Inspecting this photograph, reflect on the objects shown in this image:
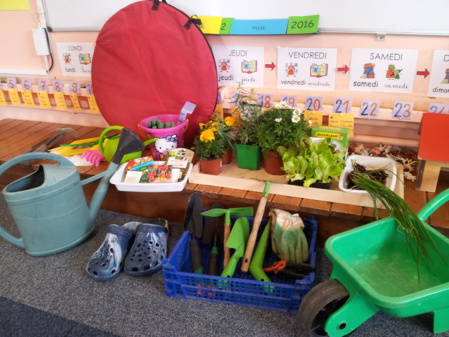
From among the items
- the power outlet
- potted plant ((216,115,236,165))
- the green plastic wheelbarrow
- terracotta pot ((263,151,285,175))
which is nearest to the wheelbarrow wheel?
the green plastic wheelbarrow

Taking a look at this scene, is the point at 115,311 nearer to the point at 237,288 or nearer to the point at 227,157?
the point at 237,288

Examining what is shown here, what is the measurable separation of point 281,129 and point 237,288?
0.54 metres

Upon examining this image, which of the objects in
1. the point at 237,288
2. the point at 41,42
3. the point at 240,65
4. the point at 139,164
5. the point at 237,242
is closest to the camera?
the point at 237,288

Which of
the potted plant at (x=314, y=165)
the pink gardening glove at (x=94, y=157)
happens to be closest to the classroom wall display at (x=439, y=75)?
the potted plant at (x=314, y=165)

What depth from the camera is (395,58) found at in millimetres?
1326

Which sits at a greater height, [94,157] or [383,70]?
[383,70]

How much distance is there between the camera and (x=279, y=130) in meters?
1.31

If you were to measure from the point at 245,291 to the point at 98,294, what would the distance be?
456 mm

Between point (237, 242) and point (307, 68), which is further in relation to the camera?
point (307, 68)

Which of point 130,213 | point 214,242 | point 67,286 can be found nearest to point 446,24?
point 214,242

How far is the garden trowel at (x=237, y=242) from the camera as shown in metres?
1.13

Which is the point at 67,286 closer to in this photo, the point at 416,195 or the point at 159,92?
the point at 159,92

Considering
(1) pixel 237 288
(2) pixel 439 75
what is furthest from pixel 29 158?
(2) pixel 439 75

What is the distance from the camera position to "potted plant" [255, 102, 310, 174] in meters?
1.31
